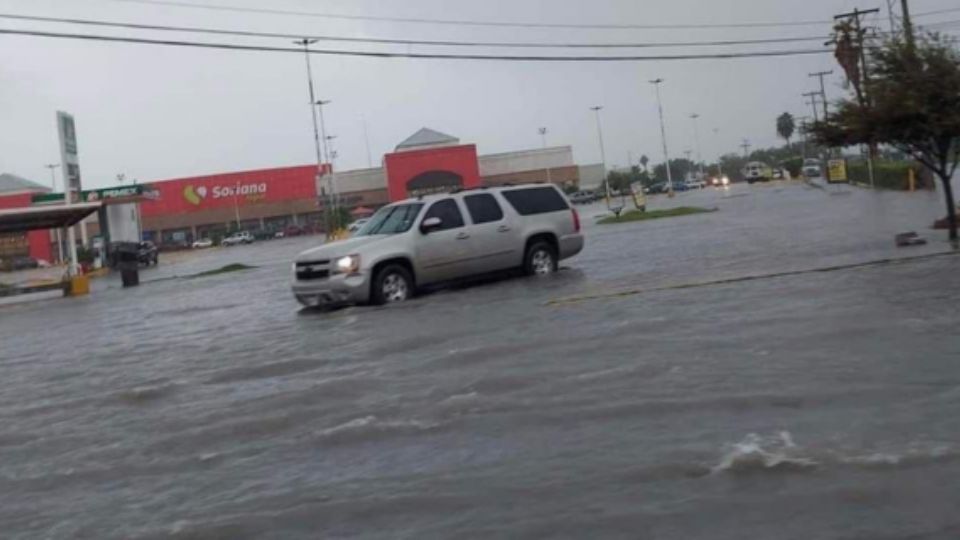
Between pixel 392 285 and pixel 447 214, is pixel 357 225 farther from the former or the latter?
pixel 392 285

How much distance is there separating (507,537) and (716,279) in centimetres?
1149

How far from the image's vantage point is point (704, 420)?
7.37 metres

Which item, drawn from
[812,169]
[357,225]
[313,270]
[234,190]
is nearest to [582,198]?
[812,169]

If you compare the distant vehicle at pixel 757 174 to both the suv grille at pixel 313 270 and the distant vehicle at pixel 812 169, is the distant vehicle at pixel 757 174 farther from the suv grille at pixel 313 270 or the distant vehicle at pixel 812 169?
the suv grille at pixel 313 270

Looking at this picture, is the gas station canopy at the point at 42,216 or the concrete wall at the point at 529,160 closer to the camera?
the gas station canopy at the point at 42,216

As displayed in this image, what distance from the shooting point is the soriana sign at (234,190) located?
104 meters

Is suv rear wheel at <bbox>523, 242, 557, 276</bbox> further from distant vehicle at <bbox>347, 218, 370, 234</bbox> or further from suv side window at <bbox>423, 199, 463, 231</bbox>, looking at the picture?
distant vehicle at <bbox>347, 218, 370, 234</bbox>

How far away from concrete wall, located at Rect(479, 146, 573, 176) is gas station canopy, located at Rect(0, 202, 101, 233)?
62245 mm

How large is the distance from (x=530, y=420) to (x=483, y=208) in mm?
11240

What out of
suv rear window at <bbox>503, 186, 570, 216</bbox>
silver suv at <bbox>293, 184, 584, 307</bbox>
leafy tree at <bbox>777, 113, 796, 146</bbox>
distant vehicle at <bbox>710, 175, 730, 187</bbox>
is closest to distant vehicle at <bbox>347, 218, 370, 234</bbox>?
silver suv at <bbox>293, 184, 584, 307</bbox>

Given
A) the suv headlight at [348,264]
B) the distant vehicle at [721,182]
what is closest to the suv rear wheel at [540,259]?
the suv headlight at [348,264]

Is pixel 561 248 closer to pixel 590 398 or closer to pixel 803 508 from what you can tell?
pixel 590 398

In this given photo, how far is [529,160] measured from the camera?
10044 cm

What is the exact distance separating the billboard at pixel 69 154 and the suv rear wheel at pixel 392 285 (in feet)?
99.2
